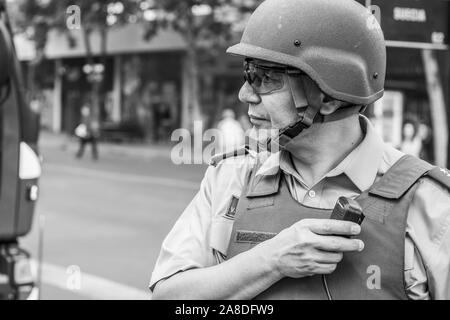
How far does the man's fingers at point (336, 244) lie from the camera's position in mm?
1488

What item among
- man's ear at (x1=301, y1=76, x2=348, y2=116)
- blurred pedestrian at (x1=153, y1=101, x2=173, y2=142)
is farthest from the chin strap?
blurred pedestrian at (x1=153, y1=101, x2=173, y2=142)

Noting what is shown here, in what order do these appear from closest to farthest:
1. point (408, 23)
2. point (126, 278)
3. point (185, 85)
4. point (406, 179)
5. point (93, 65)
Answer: point (406, 179)
point (408, 23)
point (126, 278)
point (185, 85)
point (93, 65)

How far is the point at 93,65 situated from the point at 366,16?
3375cm

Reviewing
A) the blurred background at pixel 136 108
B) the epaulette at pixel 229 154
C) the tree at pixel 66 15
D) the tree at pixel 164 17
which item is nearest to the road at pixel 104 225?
the blurred background at pixel 136 108

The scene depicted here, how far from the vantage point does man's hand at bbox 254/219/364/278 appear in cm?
149

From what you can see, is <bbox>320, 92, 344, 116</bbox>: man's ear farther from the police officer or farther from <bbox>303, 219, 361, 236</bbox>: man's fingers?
<bbox>303, 219, 361, 236</bbox>: man's fingers

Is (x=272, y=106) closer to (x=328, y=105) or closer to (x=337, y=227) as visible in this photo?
(x=328, y=105)

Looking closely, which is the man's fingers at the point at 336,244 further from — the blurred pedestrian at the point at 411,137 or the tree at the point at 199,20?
the tree at the point at 199,20

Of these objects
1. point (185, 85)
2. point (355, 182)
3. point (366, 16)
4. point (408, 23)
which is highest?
point (366, 16)

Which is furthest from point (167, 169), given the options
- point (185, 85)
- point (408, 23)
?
point (408, 23)

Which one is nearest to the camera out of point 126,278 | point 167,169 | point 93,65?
point 126,278

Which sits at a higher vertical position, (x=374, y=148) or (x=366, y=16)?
(x=366, y=16)

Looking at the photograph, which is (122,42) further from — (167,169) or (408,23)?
(408,23)

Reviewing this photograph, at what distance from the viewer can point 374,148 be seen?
1.71 meters
